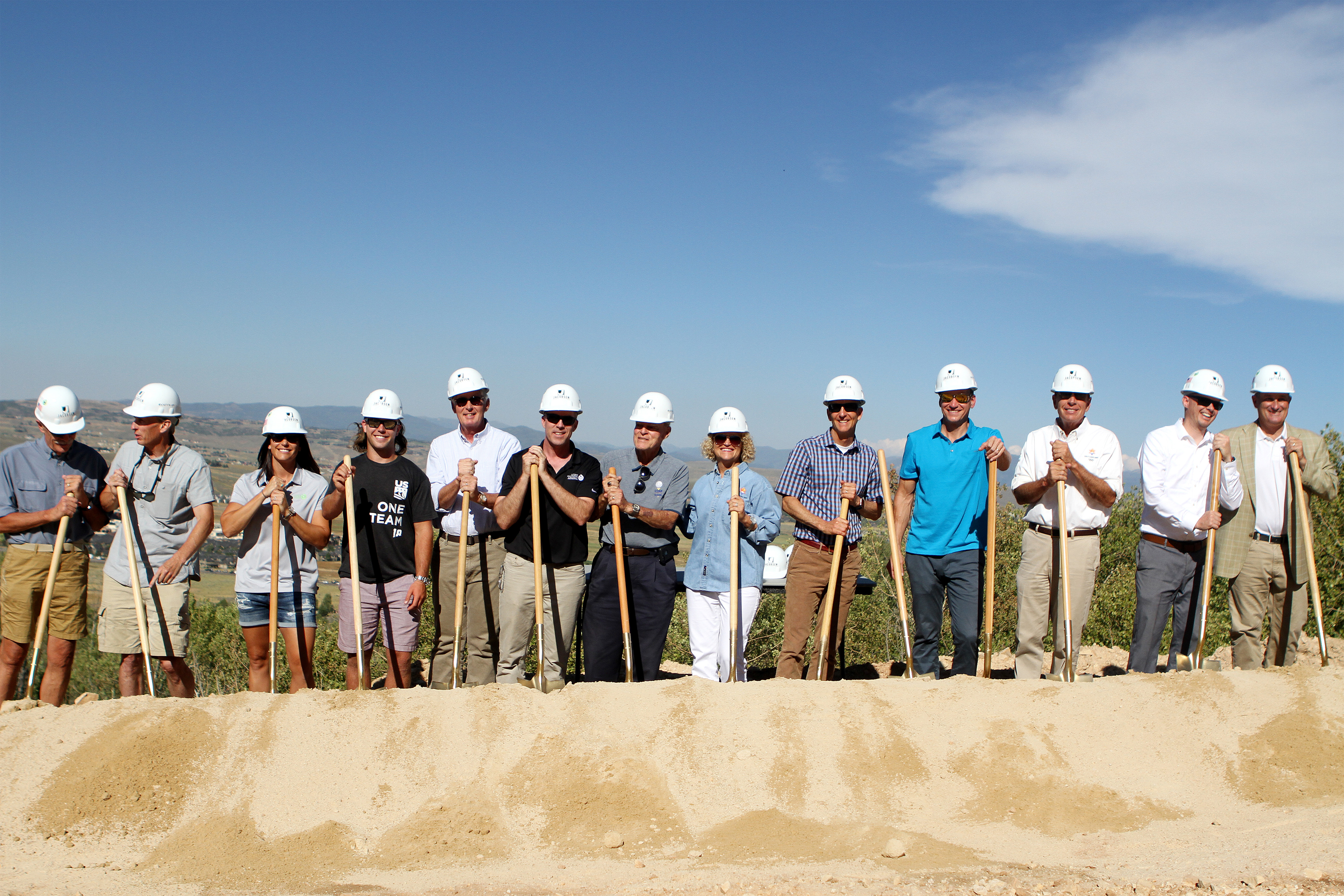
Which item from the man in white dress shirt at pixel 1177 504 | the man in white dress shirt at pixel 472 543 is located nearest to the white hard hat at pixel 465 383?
the man in white dress shirt at pixel 472 543

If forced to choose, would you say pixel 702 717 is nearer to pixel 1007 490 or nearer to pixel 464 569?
pixel 464 569

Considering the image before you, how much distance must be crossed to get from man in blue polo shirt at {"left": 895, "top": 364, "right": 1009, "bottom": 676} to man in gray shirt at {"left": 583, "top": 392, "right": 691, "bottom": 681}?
70.4 inches

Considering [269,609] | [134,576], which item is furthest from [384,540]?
[134,576]

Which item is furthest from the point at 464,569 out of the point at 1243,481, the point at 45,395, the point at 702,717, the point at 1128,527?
the point at 1128,527

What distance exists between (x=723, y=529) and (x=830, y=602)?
0.99 meters

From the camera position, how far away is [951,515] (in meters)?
6.44

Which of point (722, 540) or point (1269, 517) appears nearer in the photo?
point (722, 540)

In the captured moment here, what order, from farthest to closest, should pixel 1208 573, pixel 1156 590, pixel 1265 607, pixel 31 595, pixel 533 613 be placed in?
pixel 1265 607 → pixel 1156 590 → pixel 1208 573 → pixel 533 613 → pixel 31 595

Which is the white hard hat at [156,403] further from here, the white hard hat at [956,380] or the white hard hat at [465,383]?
the white hard hat at [956,380]

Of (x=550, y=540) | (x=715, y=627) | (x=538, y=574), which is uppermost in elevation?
(x=550, y=540)

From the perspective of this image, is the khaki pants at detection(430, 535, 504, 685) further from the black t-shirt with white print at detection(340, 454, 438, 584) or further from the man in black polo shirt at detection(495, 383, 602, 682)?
the black t-shirt with white print at detection(340, 454, 438, 584)

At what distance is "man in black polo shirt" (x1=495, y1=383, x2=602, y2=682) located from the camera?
251 inches

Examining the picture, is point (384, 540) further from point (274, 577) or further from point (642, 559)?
point (642, 559)

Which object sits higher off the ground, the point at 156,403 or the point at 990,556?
the point at 156,403
